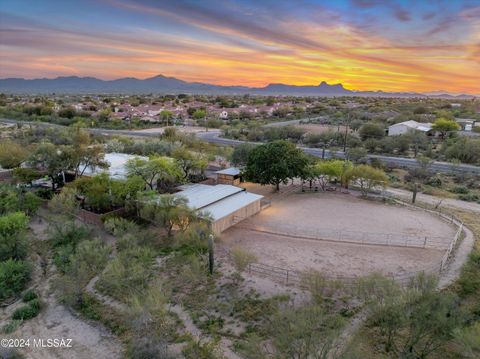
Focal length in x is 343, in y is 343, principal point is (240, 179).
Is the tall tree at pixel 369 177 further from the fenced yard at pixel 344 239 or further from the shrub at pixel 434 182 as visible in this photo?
the shrub at pixel 434 182

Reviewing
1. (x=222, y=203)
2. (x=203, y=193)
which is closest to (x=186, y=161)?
(x=203, y=193)

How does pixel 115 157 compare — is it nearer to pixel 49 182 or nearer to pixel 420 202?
pixel 49 182

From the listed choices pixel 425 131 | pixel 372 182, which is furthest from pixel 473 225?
pixel 425 131

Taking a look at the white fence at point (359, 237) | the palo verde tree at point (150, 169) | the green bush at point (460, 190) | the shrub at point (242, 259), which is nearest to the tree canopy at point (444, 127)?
the green bush at point (460, 190)

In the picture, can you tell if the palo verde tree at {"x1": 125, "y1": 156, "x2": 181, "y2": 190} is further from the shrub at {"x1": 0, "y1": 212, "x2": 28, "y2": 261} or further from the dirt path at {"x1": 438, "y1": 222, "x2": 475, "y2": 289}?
the dirt path at {"x1": 438, "y1": 222, "x2": 475, "y2": 289}

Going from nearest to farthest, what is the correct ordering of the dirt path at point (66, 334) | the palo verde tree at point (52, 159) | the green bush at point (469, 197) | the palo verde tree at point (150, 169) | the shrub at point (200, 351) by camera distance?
the shrub at point (200, 351), the dirt path at point (66, 334), the palo verde tree at point (150, 169), the palo verde tree at point (52, 159), the green bush at point (469, 197)

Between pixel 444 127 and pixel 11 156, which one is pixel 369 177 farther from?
pixel 444 127
